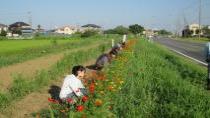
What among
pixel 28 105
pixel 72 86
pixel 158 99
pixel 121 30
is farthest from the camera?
pixel 121 30

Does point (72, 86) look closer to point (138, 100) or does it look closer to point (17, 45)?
point (138, 100)

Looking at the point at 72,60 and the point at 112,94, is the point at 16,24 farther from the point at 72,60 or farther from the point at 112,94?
the point at 112,94

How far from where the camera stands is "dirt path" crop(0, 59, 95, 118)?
9.20m

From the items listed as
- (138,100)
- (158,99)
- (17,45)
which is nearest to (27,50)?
(17,45)

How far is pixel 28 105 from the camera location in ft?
33.3

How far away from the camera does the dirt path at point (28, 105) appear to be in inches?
362

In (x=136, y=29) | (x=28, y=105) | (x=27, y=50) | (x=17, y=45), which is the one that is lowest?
(x=136, y=29)

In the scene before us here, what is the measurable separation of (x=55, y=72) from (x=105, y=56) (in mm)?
1858

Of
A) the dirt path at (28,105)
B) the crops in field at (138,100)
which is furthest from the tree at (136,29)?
the dirt path at (28,105)

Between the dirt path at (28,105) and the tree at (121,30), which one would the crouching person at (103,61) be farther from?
the tree at (121,30)

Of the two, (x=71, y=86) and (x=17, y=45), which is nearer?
(x=71, y=86)

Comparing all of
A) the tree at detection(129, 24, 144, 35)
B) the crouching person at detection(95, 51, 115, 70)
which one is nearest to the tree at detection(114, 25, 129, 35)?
the tree at detection(129, 24, 144, 35)

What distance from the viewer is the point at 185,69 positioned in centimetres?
1803

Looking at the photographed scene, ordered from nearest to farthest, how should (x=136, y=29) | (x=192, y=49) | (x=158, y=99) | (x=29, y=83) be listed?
(x=158, y=99) < (x=29, y=83) < (x=192, y=49) < (x=136, y=29)
